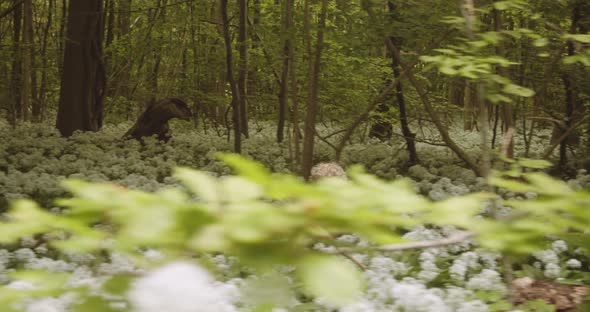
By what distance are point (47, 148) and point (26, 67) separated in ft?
16.7

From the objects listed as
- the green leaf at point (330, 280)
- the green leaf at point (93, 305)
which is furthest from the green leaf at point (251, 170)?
the green leaf at point (93, 305)

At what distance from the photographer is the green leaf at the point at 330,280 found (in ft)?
2.81

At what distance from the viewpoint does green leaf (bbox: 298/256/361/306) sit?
0.86 m

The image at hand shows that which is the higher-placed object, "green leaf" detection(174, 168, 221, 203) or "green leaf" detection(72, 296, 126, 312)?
"green leaf" detection(174, 168, 221, 203)

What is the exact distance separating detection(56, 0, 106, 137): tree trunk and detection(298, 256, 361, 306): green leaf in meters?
11.3

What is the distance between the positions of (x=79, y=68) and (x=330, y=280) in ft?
38.3

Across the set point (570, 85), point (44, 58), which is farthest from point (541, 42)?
point (44, 58)

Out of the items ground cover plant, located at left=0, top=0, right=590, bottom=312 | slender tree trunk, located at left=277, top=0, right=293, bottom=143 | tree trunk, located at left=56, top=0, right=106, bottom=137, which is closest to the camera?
ground cover plant, located at left=0, top=0, right=590, bottom=312

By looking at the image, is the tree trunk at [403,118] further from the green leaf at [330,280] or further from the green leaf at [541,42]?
the green leaf at [330,280]

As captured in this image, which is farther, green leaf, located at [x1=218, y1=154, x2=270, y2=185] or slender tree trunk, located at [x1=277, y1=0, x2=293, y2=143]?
slender tree trunk, located at [x1=277, y1=0, x2=293, y2=143]

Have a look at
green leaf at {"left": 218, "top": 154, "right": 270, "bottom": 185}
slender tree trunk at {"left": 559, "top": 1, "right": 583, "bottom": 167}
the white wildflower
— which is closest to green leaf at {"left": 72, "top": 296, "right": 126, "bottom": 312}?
the white wildflower

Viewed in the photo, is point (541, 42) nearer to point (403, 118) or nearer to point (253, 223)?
point (253, 223)

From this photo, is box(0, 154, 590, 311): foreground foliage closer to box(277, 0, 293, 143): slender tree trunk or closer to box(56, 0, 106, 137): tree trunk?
box(277, 0, 293, 143): slender tree trunk

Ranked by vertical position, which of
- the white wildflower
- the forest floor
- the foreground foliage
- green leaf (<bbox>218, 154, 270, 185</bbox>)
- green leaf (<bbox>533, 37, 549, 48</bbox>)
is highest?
green leaf (<bbox>533, 37, 549, 48</bbox>)
